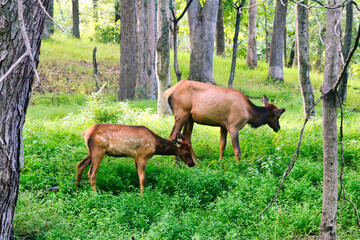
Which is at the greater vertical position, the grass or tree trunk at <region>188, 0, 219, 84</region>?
tree trunk at <region>188, 0, 219, 84</region>

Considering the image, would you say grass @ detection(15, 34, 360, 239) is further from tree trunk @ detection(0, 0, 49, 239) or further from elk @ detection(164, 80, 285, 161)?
tree trunk @ detection(0, 0, 49, 239)

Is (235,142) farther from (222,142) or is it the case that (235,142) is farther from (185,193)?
(185,193)

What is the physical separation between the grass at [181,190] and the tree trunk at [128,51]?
760 centimetres

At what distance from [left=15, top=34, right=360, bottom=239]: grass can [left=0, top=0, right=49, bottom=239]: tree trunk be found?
1.09 meters

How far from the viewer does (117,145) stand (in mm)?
7918

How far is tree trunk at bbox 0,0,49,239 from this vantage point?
16.2 feet

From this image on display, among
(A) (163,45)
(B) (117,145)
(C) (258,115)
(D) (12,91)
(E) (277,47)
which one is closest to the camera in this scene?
(D) (12,91)

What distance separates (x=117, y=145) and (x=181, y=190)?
55.0 inches

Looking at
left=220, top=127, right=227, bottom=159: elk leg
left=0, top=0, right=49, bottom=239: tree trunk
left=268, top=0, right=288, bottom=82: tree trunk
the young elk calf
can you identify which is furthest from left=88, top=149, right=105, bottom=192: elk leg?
left=268, top=0, right=288, bottom=82: tree trunk

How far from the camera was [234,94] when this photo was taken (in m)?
9.80

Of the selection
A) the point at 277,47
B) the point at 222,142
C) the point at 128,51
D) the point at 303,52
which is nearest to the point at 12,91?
the point at 222,142

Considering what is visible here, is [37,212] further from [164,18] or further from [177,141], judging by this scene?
[164,18]

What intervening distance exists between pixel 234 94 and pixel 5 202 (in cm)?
583

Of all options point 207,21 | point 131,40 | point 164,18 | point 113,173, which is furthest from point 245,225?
point 131,40
